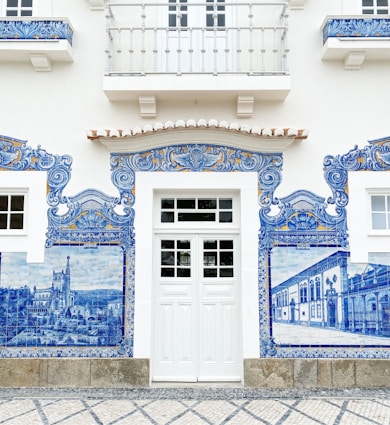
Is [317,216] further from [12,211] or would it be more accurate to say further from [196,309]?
[12,211]

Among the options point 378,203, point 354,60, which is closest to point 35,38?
point 354,60

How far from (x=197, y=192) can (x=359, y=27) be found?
Answer: 336 cm

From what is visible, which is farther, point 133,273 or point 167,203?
point 167,203

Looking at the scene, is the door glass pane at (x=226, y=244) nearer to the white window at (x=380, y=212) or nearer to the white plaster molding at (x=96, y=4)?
the white window at (x=380, y=212)

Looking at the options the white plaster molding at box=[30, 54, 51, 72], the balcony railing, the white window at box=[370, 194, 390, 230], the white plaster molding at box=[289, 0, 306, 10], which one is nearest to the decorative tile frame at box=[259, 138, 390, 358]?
the white window at box=[370, 194, 390, 230]

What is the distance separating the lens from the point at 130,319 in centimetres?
713

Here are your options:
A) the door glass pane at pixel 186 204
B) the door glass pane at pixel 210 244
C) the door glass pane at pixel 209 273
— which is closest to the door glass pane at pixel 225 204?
the door glass pane at pixel 186 204

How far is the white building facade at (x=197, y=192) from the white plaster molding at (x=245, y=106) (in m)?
0.03

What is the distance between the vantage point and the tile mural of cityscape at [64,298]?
7121mm

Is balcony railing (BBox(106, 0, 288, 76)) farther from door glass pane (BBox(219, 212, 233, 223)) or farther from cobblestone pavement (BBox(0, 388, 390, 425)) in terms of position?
cobblestone pavement (BBox(0, 388, 390, 425))

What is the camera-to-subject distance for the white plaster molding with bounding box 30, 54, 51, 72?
24.2ft

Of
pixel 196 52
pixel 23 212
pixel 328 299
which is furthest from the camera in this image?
pixel 196 52

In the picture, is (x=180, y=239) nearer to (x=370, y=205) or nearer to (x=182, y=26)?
(x=370, y=205)

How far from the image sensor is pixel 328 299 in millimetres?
7172
